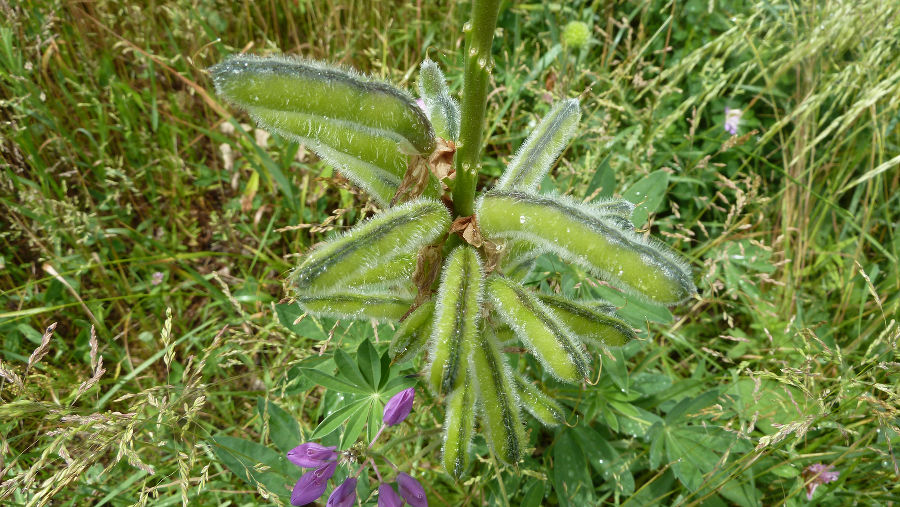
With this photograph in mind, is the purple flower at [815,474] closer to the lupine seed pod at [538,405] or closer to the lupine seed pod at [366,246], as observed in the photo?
the lupine seed pod at [538,405]

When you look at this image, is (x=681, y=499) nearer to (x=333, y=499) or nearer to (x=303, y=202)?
(x=333, y=499)

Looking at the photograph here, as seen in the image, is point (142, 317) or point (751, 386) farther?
point (142, 317)

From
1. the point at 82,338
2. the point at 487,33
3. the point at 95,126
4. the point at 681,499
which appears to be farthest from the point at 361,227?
the point at 95,126

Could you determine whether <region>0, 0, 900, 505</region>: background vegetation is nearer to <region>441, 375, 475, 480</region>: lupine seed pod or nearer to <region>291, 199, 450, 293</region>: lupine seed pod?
<region>441, 375, 475, 480</region>: lupine seed pod

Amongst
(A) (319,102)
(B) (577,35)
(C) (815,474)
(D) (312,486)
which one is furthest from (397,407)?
(B) (577,35)

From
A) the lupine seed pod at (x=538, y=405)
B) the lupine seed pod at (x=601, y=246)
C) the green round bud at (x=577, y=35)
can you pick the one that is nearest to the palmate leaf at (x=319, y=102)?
the lupine seed pod at (x=601, y=246)

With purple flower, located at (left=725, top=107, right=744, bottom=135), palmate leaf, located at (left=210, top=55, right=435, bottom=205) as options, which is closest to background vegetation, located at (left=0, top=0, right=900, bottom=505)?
purple flower, located at (left=725, top=107, right=744, bottom=135)
